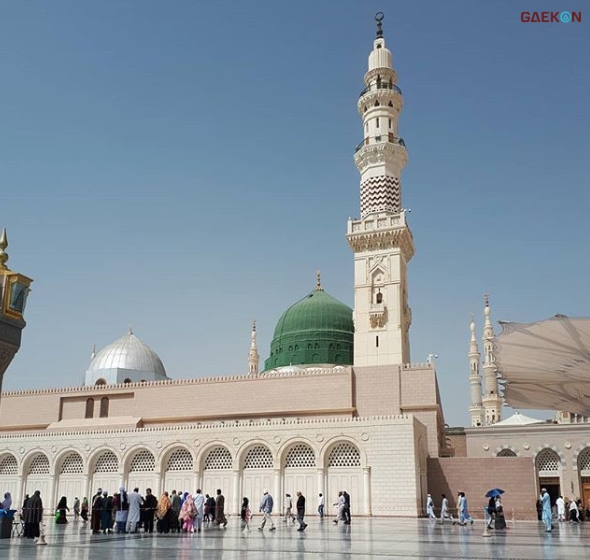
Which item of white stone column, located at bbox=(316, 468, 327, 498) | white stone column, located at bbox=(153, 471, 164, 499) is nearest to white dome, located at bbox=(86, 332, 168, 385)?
white stone column, located at bbox=(153, 471, 164, 499)

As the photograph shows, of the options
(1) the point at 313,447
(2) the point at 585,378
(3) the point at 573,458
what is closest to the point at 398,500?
(1) the point at 313,447

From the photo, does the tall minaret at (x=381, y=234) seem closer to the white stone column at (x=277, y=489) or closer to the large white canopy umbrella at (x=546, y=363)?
the white stone column at (x=277, y=489)

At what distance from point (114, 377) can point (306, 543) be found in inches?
1101

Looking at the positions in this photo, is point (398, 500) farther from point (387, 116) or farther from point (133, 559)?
point (387, 116)

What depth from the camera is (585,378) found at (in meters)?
16.7

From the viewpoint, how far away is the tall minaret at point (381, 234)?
33000 millimetres

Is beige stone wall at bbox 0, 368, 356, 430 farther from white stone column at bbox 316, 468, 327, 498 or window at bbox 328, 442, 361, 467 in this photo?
white stone column at bbox 316, 468, 327, 498

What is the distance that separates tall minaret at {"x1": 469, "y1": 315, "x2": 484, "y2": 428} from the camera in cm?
4916

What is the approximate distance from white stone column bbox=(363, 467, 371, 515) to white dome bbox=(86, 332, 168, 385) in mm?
17934

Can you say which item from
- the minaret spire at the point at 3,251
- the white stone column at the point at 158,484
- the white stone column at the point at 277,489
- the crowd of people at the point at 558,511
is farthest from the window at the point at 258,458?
the minaret spire at the point at 3,251

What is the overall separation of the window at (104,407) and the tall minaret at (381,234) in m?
12.5

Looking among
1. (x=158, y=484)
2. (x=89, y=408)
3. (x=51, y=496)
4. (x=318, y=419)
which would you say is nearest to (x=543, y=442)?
(x=318, y=419)

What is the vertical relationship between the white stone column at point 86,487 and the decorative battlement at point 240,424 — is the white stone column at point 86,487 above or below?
below

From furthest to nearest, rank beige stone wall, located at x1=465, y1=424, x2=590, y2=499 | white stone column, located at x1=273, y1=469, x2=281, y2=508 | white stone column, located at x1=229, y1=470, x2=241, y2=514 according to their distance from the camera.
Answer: beige stone wall, located at x1=465, y1=424, x2=590, y2=499 → white stone column, located at x1=229, y1=470, x2=241, y2=514 → white stone column, located at x1=273, y1=469, x2=281, y2=508
